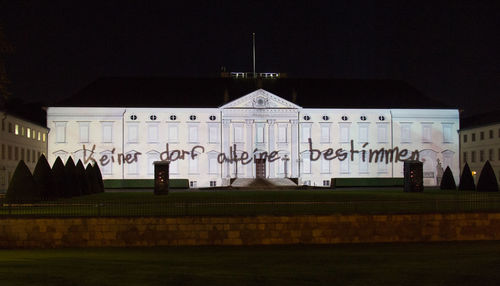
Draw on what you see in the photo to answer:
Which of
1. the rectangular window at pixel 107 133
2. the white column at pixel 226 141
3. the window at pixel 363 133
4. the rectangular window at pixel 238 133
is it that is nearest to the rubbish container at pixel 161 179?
the white column at pixel 226 141

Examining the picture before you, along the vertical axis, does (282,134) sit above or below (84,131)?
below

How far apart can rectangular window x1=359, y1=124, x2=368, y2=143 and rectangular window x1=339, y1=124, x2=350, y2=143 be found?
132 centimetres

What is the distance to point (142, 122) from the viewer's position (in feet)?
203

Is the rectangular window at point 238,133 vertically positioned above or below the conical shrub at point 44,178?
above

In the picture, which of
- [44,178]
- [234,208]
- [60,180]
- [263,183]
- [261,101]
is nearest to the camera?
[234,208]

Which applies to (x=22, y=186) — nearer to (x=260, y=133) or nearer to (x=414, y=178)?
(x=414, y=178)

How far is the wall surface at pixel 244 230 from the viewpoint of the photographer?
2161 cm

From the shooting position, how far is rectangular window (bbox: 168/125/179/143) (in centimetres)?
6219

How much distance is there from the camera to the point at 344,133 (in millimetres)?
63688

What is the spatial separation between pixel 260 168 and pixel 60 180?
30225 millimetres

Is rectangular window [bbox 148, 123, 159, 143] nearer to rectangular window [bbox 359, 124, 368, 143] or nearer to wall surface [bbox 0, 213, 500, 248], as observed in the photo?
rectangular window [bbox 359, 124, 368, 143]

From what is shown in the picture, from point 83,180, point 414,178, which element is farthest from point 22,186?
point 414,178

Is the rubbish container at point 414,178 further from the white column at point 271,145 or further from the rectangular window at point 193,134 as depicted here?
the rectangular window at point 193,134

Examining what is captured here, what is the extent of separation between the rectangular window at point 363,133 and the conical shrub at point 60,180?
35.2 m
